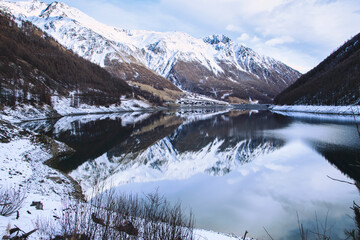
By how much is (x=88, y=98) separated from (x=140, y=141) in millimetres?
71892

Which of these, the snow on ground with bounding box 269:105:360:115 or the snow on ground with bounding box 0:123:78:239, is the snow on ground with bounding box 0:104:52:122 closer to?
the snow on ground with bounding box 0:123:78:239

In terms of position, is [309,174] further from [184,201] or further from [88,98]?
[88,98]

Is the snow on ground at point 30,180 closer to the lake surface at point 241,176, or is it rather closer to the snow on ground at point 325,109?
the lake surface at point 241,176

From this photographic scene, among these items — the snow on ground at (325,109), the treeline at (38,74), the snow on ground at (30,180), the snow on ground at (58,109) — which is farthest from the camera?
the snow on ground at (325,109)

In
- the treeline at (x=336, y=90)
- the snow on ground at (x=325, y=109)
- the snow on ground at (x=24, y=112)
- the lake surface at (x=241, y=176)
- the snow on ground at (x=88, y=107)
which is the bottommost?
the lake surface at (x=241, y=176)

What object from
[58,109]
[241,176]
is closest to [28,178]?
[241,176]

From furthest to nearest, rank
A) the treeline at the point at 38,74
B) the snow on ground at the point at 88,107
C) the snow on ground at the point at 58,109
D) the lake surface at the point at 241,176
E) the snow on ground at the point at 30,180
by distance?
the snow on ground at the point at 88,107
the treeline at the point at 38,74
the snow on ground at the point at 58,109
the lake surface at the point at 241,176
the snow on ground at the point at 30,180

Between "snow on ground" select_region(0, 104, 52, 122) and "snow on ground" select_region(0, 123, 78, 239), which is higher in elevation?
"snow on ground" select_region(0, 104, 52, 122)

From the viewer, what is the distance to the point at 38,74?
86188mm

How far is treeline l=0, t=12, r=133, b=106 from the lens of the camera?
6456cm

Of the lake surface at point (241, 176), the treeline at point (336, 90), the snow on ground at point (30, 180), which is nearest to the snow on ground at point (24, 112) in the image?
the lake surface at point (241, 176)

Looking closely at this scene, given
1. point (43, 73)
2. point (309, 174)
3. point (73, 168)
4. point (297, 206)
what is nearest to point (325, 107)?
point (309, 174)

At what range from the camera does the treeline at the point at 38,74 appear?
64562 mm

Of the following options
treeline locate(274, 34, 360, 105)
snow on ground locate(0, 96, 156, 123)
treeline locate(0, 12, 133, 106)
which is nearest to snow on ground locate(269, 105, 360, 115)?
treeline locate(274, 34, 360, 105)
